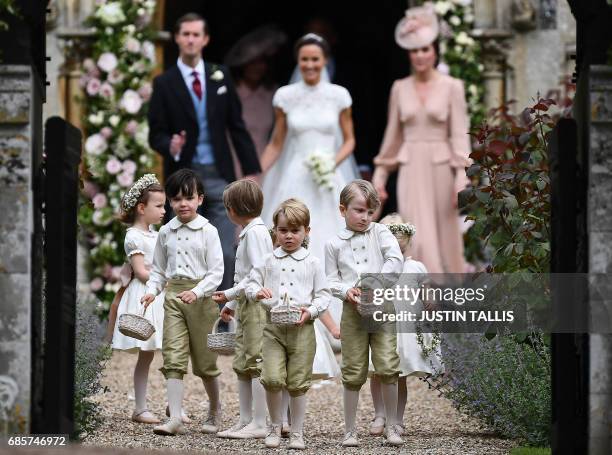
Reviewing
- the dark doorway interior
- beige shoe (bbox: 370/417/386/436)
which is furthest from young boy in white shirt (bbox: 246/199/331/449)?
the dark doorway interior

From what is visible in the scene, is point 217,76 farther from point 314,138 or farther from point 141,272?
point 141,272

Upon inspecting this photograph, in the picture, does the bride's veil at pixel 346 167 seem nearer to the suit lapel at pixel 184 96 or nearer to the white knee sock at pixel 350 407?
the suit lapel at pixel 184 96

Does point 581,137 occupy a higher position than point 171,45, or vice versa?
point 171,45

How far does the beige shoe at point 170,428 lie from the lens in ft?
25.8

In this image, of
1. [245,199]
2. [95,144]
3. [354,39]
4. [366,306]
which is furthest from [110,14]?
[366,306]

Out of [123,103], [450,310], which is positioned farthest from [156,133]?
[450,310]

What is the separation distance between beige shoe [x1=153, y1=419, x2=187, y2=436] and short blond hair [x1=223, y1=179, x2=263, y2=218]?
107 centimetres

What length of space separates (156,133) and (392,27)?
246 inches

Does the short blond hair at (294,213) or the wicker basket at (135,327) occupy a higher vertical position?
the short blond hair at (294,213)

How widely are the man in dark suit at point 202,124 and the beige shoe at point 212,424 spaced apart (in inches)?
111

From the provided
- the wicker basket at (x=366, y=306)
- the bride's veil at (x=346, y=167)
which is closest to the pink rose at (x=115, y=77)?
the bride's veil at (x=346, y=167)

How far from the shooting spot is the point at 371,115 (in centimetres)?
1675

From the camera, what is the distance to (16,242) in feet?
20.8

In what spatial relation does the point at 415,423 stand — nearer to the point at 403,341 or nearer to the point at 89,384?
the point at 403,341
